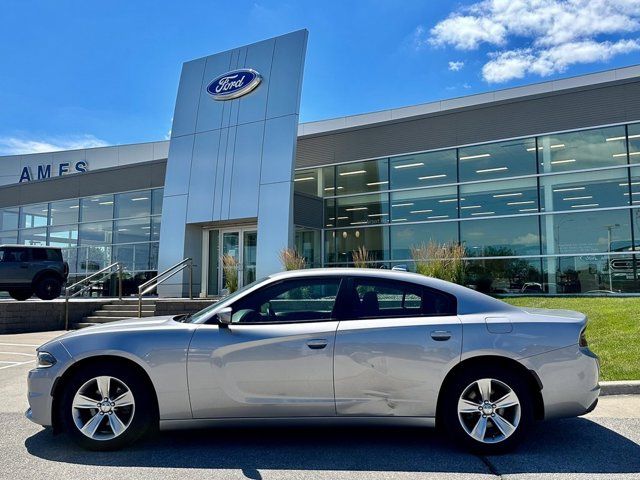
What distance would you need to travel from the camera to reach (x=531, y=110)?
1587cm

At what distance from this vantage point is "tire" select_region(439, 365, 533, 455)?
14.1 ft

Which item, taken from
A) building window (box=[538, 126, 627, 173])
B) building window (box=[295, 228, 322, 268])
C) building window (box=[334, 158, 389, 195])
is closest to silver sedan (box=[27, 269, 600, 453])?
building window (box=[538, 126, 627, 173])

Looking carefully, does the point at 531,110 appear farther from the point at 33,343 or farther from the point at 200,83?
the point at 33,343

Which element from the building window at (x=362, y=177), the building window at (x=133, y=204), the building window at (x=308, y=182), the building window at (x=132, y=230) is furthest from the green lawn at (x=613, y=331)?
the building window at (x=133, y=204)

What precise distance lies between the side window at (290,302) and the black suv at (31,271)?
1437 cm

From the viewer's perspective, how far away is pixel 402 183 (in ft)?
58.5

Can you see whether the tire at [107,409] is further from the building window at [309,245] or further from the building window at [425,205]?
the building window at [425,205]

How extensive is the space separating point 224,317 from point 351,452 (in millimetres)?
1526

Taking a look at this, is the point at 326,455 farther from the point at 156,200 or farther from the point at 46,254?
the point at 156,200

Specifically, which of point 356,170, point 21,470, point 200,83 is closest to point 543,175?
point 356,170

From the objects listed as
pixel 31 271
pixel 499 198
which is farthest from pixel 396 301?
pixel 31 271

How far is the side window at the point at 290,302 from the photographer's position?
4.61 m

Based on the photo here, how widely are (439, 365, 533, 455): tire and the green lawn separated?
300 cm

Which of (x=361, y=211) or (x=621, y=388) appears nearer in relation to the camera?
(x=621, y=388)
